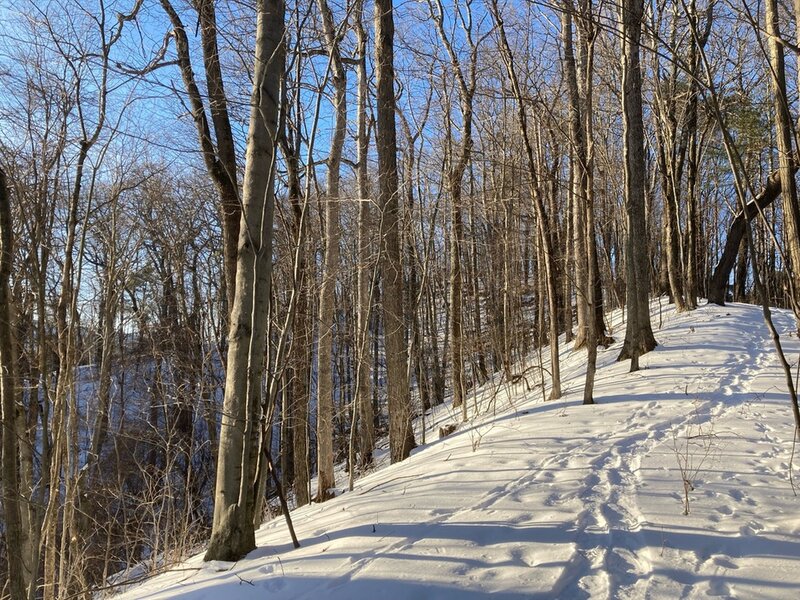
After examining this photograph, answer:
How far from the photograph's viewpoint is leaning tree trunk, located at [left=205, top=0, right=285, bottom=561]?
355cm

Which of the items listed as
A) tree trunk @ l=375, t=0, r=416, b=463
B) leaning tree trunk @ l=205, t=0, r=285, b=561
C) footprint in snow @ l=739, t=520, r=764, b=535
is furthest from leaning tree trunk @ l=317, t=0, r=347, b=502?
footprint in snow @ l=739, t=520, r=764, b=535

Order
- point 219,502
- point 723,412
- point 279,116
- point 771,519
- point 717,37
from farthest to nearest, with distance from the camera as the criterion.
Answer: point 717,37 → point 723,412 → point 279,116 → point 219,502 → point 771,519

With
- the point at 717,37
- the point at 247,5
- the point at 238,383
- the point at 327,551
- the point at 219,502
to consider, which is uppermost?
the point at 717,37

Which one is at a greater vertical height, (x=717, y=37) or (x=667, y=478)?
(x=717, y=37)

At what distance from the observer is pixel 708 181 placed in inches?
857

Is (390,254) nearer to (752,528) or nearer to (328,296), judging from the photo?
(328,296)

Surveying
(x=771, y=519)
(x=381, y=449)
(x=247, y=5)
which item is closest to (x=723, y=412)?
(x=771, y=519)

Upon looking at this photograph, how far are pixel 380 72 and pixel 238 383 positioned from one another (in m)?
6.39

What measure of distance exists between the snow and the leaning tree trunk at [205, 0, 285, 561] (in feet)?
0.99

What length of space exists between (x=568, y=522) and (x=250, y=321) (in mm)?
2557

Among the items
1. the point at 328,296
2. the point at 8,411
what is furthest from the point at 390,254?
the point at 8,411

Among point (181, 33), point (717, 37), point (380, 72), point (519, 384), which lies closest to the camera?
point (181, 33)

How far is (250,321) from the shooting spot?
366cm

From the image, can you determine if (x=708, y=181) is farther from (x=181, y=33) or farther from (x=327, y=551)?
(x=327, y=551)
